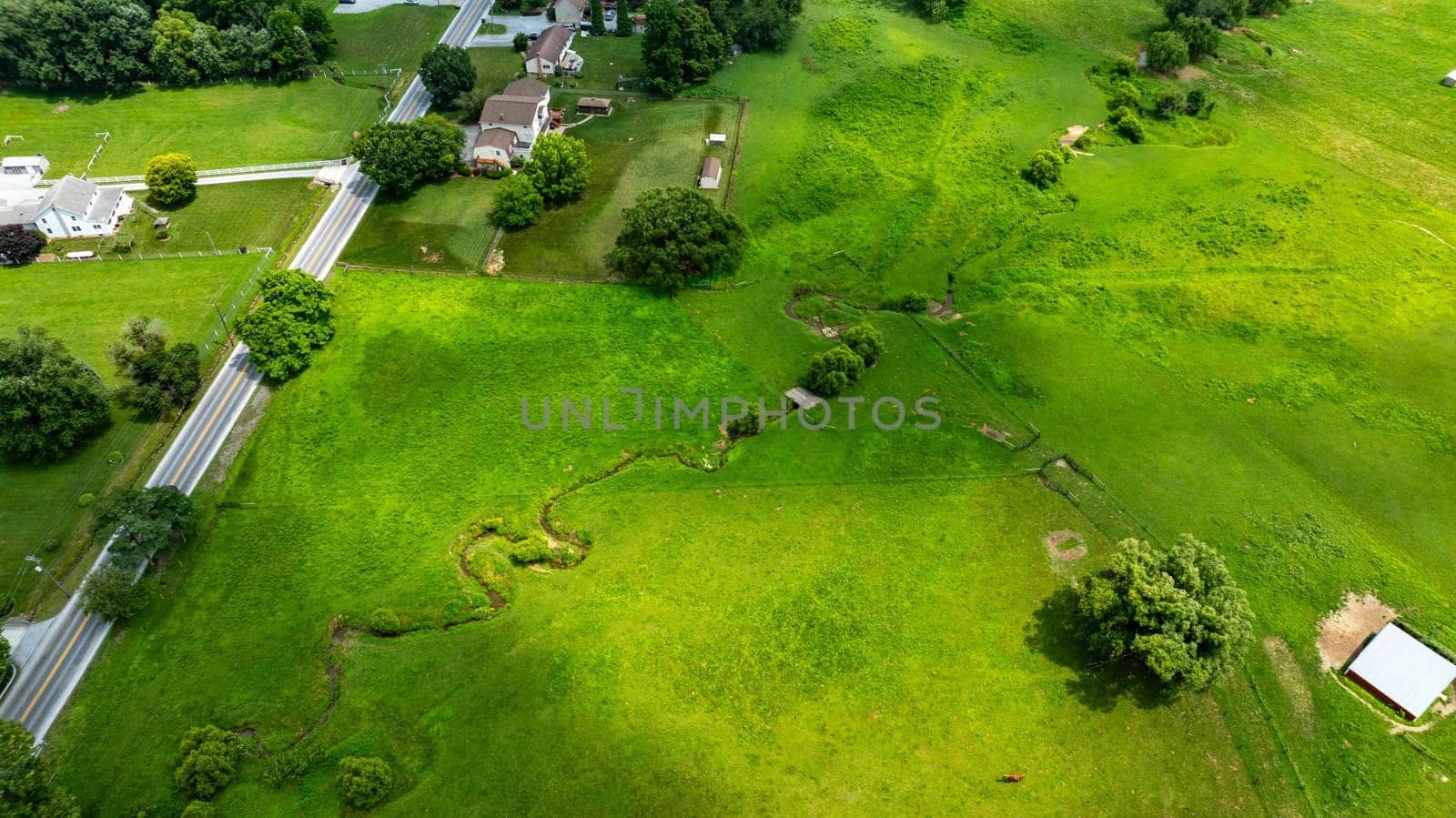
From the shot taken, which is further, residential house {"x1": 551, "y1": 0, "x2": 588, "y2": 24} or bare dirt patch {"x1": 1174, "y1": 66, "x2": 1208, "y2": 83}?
residential house {"x1": 551, "y1": 0, "x2": 588, "y2": 24}

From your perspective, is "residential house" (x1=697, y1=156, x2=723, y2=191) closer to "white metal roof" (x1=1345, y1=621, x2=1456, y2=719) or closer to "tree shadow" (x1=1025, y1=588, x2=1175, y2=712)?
"tree shadow" (x1=1025, y1=588, x2=1175, y2=712)

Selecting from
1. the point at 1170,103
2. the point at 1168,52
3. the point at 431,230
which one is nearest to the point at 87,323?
the point at 431,230

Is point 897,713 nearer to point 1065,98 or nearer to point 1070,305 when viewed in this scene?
point 1070,305

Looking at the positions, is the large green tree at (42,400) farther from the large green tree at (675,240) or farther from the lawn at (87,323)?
the large green tree at (675,240)

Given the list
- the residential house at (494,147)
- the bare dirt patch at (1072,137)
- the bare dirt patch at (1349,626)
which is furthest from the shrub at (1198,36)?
the residential house at (494,147)

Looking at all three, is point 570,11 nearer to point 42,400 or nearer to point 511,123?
point 511,123

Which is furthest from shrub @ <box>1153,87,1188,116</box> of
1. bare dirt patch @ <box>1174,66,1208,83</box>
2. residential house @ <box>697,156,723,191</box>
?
residential house @ <box>697,156,723,191</box>
